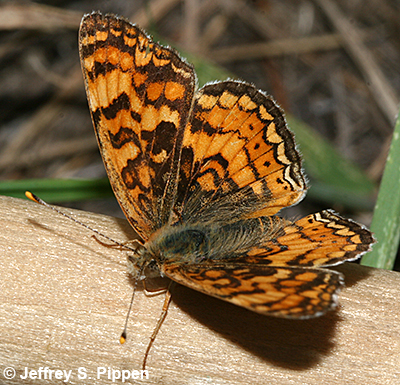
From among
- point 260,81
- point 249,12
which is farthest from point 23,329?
point 249,12

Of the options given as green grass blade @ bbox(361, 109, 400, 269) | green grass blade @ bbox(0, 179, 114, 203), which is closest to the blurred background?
green grass blade @ bbox(0, 179, 114, 203)

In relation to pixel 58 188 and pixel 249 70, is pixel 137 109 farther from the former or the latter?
pixel 249 70

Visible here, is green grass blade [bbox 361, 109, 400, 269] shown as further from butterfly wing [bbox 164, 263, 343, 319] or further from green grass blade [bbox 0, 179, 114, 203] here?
green grass blade [bbox 0, 179, 114, 203]

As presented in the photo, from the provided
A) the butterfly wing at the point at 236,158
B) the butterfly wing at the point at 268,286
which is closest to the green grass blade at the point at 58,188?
the butterfly wing at the point at 236,158

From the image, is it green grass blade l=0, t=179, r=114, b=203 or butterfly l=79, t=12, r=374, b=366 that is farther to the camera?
green grass blade l=0, t=179, r=114, b=203

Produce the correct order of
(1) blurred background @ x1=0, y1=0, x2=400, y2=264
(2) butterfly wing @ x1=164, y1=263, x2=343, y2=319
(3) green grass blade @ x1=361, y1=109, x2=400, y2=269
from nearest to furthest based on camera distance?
(2) butterfly wing @ x1=164, y1=263, x2=343, y2=319 → (3) green grass blade @ x1=361, y1=109, x2=400, y2=269 → (1) blurred background @ x1=0, y1=0, x2=400, y2=264

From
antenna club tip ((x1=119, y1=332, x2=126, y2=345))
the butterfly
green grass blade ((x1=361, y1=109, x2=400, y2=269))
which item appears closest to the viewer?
antenna club tip ((x1=119, y1=332, x2=126, y2=345))

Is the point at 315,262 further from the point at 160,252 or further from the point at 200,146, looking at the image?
the point at 200,146
